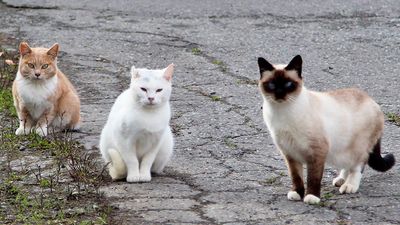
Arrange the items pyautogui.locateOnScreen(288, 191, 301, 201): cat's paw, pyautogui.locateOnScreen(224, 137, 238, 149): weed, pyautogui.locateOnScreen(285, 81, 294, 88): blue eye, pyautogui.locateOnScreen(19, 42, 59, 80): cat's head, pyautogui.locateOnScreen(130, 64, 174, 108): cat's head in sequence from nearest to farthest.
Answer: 1. pyautogui.locateOnScreen(285, 81, 294, 88): blue eye
2. pyautogui.locateOnScreen(288, 191, 301, 201): cat's paw
3. pyautogui.locateOnScreen(130, 64, 174, 108): cat's head
4. pyautogui.locateOnScreen(224, 137, 238, 149): weed
5. pyautogui.locateOnScreen(19, 42, 59, 80): cat's head

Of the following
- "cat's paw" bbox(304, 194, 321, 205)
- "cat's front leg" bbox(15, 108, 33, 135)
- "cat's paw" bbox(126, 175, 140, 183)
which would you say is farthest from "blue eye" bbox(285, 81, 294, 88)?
"cat's front leg" bbox(15, 108, 33, 135)

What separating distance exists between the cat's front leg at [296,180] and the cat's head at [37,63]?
2.52 meters

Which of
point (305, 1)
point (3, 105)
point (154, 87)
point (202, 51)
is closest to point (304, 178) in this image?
point (154, 87)

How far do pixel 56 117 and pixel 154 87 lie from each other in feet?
6.01

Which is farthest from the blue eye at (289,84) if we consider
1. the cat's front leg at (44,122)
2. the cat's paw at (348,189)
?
the cat's front leg at (44,122)

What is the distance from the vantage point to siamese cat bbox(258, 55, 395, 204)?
5043 millimetres

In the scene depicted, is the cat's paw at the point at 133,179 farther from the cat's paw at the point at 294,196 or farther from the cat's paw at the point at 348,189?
the cat's paw at the point at 348,189

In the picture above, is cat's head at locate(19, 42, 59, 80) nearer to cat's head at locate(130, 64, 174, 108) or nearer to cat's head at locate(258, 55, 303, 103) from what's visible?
cat's head at locate(130, 64, 174, 108)

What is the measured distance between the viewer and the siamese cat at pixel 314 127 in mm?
5043

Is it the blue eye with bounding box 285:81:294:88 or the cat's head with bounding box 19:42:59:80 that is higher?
the blue eye with bounding box 285:81:294:88

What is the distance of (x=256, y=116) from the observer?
7.34m

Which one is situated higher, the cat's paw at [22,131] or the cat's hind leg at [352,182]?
the cat's hind leg at [352,182]

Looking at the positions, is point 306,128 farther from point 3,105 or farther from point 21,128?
point 3,105

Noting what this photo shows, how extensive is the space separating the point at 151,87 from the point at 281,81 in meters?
0.85
